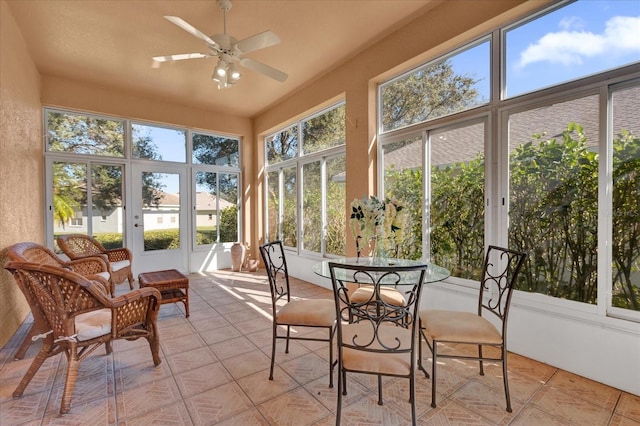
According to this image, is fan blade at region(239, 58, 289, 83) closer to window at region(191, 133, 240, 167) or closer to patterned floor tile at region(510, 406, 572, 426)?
window at region(191, 133, 240, 167)

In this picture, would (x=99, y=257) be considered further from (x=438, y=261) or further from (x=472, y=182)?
(x=472, y=182)

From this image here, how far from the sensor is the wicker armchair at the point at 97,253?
3.85 meters

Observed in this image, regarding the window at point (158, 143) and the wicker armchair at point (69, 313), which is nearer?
the wicker armchair at point (69, 313)

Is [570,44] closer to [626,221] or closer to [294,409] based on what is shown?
[626,221]

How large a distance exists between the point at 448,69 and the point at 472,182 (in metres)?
1.22

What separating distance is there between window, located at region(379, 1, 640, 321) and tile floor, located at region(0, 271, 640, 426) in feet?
2.35

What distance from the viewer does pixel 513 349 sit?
2.54m

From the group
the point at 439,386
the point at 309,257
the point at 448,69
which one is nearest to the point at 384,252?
the point at 439,386

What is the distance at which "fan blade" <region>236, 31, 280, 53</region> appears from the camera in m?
2.54

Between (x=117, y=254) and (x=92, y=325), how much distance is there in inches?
105

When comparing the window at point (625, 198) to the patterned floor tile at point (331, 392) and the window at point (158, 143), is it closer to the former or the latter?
the patterned floor tile at point (331, 392)

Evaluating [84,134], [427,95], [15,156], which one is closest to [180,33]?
[15,156]

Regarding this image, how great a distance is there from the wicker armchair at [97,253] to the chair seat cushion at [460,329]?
3778 mm

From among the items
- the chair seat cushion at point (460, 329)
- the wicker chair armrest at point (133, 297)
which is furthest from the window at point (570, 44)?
the wicker chair armrest at point (133, 297)
